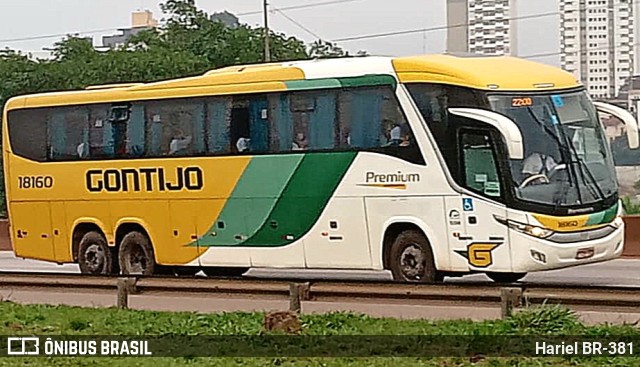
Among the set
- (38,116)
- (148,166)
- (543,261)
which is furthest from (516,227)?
(38,116)

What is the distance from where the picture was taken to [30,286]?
20.4 meters

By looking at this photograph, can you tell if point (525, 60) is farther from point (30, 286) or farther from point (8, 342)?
point (8, 342)

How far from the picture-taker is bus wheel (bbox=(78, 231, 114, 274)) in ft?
74.7

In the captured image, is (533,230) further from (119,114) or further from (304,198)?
(119,114)

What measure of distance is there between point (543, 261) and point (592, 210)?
3.46ft

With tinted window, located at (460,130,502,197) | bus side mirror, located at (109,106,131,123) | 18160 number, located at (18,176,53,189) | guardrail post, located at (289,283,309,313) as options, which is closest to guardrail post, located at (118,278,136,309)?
guardrail post, located at (289,283,309,313)

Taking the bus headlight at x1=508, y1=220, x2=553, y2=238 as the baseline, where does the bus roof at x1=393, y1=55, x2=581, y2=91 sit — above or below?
above

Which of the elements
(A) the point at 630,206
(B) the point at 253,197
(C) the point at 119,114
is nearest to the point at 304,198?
(B) the point at 253,197

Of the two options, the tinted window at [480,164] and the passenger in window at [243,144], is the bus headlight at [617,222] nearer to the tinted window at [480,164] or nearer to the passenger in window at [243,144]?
the tinted window at [480,164]

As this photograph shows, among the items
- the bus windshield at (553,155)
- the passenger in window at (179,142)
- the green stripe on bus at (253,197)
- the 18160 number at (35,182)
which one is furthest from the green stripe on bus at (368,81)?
the 18160 number at (35,182)

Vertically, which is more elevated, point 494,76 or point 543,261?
point 494,76

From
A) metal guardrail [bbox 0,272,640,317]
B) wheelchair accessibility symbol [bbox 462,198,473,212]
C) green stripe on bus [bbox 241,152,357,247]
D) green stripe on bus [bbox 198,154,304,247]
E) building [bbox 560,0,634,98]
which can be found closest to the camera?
metal guardrail [bbox 0,272,640,317]

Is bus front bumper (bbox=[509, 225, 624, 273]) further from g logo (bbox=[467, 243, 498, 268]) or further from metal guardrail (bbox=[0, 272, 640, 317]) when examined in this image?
metal guardrail (bbox=[0, 272, 640, 317])

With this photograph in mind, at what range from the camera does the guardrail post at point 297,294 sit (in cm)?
1636
